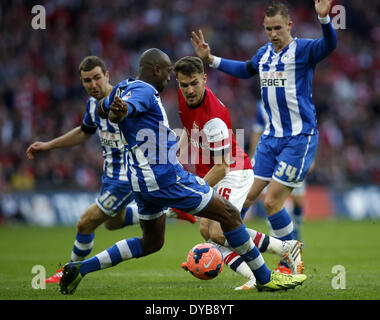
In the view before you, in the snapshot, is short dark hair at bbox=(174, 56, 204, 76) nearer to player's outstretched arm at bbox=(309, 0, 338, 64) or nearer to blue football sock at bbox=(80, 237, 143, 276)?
player's outstretched arm at bbox=(309, 0, 338, 64)

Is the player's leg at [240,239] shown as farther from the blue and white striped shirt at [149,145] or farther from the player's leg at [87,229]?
the player's leg at [87,229]

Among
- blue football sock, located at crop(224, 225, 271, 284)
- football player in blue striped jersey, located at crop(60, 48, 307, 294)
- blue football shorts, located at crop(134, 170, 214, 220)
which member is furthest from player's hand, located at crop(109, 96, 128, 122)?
blue football sock, located at crop(224, 225, 271, 284)

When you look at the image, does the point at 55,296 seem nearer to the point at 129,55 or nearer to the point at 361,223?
the point at 361,223

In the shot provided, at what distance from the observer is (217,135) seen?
657cm

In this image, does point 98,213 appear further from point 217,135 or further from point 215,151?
point 217,135

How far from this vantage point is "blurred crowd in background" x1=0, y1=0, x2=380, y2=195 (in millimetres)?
19375

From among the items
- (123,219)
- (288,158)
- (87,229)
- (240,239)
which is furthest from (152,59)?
(123,219)

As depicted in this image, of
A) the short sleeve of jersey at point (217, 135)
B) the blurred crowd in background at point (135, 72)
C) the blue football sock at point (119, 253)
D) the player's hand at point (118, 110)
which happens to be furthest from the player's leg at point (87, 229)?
the blurred crowd in background at point (135, 72)

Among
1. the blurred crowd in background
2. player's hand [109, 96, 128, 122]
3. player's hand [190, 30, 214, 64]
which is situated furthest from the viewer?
the blurred crowd in background

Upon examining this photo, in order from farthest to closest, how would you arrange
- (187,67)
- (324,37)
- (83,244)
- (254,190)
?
(83,244) → (254,190) → (324,37) → (187,67)

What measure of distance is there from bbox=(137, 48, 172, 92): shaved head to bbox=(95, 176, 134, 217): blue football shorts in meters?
2.32

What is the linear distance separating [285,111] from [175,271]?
2749 mm

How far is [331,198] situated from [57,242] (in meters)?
9.16

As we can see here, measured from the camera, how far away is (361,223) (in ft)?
57.4
